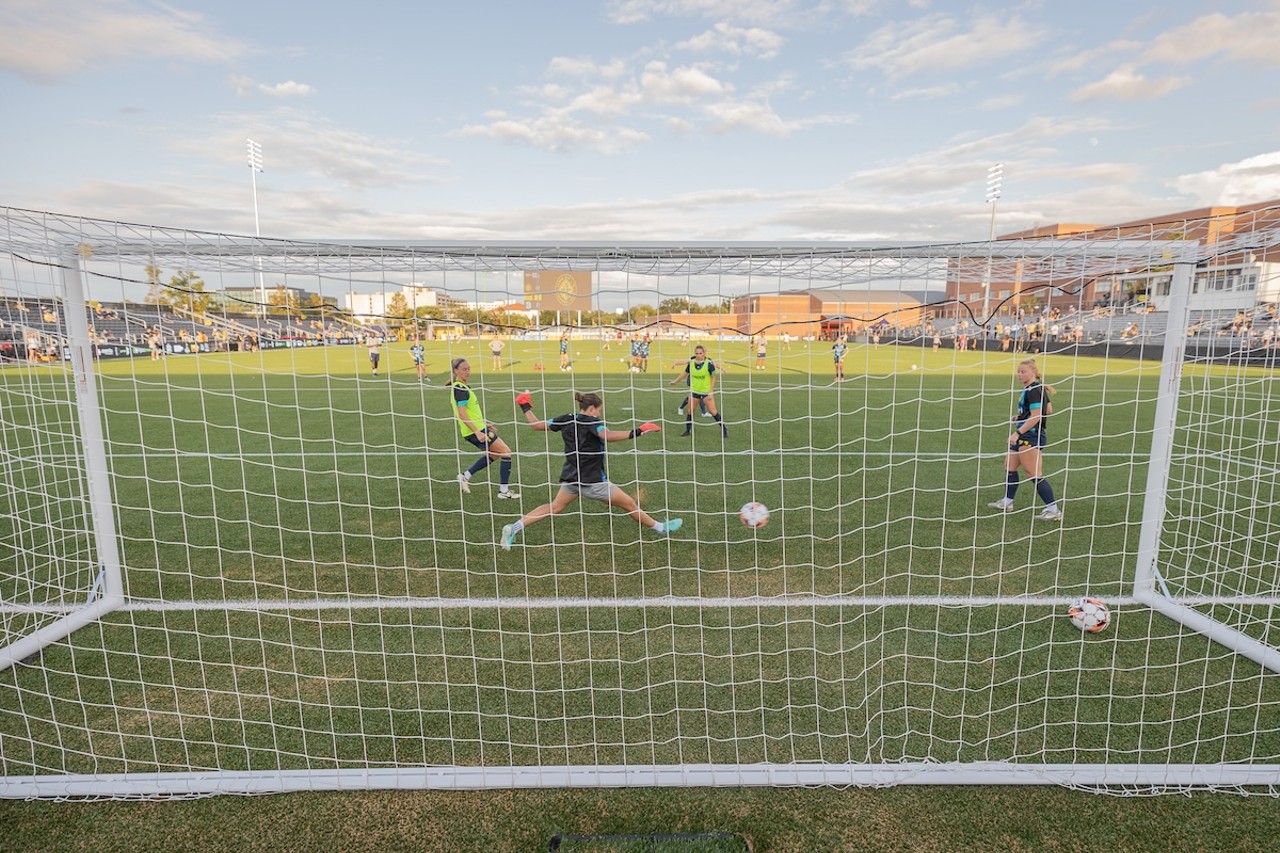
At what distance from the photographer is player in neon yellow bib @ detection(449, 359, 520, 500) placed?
8094 millimetres

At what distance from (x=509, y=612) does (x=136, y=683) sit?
7.93 ft

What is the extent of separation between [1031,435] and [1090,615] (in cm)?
351

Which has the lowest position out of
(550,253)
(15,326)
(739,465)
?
(739,465)

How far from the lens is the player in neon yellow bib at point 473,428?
809 cm

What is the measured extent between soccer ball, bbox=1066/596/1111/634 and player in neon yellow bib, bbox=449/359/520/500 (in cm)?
577

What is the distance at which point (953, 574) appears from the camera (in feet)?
19.8

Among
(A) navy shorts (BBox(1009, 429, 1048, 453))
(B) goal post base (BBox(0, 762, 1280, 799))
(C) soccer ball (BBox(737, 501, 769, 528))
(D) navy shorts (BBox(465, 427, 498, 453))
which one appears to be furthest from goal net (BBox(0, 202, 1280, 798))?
(D) navy shorts (BBox(465, 427, 498, 453))

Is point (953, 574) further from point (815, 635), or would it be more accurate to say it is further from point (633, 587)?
point (633, 587)

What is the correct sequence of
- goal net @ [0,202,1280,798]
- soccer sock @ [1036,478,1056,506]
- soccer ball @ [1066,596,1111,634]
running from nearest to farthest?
1. goal net @ [0,202,1280,798]
2. soccer ball @ [1066,596,1111,634]
3. soccer sock @ [1036,478,1056,506]

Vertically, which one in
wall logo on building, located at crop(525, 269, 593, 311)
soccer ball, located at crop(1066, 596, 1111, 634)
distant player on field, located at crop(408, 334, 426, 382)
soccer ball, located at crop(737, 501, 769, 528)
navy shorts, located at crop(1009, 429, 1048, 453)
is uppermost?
wall logo on building, located at crop(525, 269, 593, 311)

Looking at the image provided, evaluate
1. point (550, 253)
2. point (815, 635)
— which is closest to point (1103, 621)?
point (815, 635)

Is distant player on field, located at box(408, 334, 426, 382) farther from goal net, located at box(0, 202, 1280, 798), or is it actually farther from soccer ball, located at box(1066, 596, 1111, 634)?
soccer ball, located at box(1066, 596, 1111, 634)

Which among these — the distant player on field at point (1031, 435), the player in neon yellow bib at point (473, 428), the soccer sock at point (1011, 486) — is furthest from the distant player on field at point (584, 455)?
the soccer sock at point (1011, 486)

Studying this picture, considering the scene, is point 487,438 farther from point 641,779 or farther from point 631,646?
point 641,779
